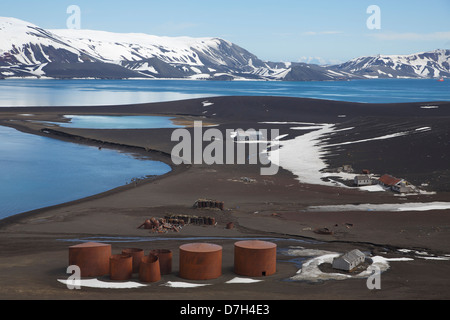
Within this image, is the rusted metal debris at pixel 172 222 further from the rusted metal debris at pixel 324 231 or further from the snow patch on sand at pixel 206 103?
the snow patch on sand at pixel 206 103

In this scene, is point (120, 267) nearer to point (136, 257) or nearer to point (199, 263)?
point (136, 257)

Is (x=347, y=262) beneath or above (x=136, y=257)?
beneath

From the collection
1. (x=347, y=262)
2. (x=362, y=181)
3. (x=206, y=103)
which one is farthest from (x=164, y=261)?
(x=206, y=103)

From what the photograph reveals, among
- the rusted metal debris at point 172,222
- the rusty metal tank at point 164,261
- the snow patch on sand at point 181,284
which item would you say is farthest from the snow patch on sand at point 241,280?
the rusted metal debris at point 172,222

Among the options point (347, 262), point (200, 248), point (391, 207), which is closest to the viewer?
point (200, 248)

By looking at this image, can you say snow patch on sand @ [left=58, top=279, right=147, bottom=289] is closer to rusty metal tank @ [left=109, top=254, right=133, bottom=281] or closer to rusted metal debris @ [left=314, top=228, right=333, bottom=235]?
rusty metal tank @ [left=109, top=254, right=133, bottom=281]

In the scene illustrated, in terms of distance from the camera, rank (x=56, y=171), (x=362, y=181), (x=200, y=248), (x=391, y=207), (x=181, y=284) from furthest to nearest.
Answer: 1. (x=56, y=171)
2. (x=362, y=181)
3. (x=391, y=207)
4. (x=200, y=248)
5. (x=181, y=284)
